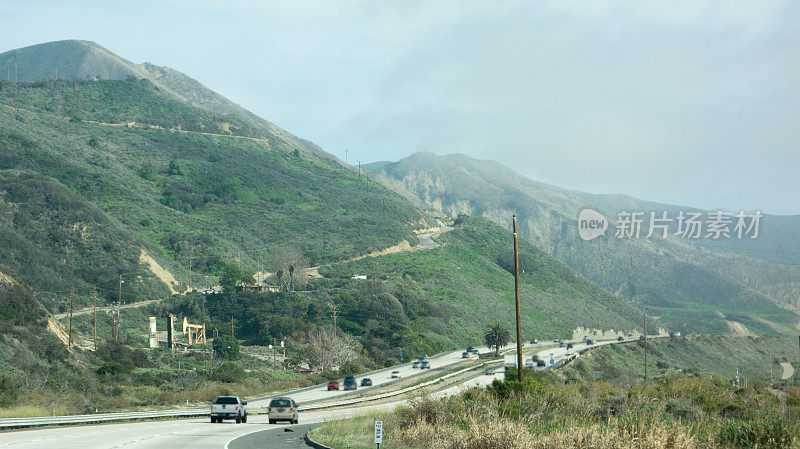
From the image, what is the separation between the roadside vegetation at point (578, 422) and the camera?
14.4 m

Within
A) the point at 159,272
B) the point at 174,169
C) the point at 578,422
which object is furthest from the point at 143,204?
the point at 578,422

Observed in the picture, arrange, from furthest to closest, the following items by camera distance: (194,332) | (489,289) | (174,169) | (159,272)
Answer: (174,169) < (489,289) < (159,272) < (194,332)

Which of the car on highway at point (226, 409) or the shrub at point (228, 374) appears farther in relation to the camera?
the shrub at point (228, 374)

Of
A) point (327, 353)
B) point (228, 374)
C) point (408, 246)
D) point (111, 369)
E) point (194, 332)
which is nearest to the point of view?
point (111, 369)

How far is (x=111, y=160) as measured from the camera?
497 ft

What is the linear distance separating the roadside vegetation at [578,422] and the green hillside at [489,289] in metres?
83.4

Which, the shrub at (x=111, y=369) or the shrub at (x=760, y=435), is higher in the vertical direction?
the shrub at (x=760, y=435)

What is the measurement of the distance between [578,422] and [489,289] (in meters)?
119

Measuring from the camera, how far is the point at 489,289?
138 meters

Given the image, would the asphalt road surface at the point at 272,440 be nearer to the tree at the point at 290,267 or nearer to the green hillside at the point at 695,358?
the green hillside at the point at 695,358

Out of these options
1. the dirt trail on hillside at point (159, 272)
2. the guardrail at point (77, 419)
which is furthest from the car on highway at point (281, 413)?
the dirt trail on hillside at point (159, 272)

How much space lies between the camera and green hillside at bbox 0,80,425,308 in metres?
126

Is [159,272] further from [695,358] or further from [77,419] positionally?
[695,358]

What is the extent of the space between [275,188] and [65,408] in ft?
459
